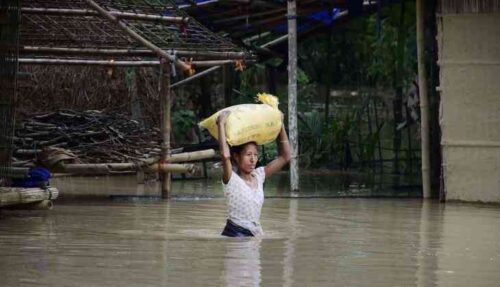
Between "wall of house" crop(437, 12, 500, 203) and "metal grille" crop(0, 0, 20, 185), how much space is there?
4.95 metres

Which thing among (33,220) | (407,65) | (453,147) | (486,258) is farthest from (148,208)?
(407,65)

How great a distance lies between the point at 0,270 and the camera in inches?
311

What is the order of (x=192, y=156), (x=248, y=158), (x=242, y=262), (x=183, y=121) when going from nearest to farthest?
(x=242, y=262)
(x=248, y=158)
(x=192, y=156)
(x=183, y=121)

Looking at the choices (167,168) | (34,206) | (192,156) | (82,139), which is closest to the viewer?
(34,206)

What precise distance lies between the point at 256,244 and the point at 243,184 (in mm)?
455

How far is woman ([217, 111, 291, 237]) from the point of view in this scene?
9422mm

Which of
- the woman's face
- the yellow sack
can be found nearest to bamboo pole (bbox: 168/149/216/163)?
the yellow sack

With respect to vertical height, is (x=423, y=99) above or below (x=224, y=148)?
above

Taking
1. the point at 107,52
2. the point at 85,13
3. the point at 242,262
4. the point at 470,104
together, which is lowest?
the point at 242,262

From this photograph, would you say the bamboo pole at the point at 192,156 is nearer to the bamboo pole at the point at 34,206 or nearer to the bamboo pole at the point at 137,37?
the bamboo pole at the point at 137,37

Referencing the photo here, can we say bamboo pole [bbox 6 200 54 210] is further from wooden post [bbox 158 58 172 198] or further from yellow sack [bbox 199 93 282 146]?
yellow sack [bbox 199 93 282 146]

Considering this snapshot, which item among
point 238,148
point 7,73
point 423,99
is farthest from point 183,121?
point 238,148

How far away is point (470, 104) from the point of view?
13.8 m

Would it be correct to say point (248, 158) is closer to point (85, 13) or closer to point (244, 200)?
point (244, 200)
